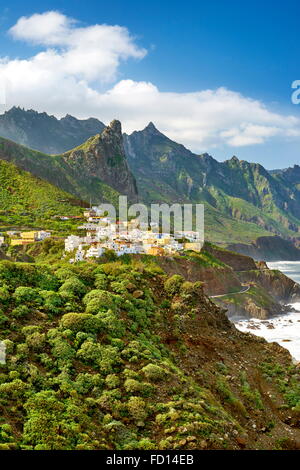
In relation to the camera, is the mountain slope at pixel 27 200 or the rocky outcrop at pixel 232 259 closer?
the mountain slope at pixel 27 200

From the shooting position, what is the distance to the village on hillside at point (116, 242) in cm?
6898

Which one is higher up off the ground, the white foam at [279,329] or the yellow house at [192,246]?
the yellow house at [192,246]

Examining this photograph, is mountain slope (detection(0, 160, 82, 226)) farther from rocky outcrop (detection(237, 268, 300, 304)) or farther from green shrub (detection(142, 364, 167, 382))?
green shrub (detection(142, 364, 167, 382))

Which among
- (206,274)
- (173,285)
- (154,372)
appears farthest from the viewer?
(206,274)

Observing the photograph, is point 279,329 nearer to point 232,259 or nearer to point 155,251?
point 155,251

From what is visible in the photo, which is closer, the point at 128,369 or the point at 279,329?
the point at 128,369

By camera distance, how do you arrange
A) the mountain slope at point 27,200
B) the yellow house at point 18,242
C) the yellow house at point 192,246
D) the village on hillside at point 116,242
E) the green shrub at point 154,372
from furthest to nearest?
the mountain slope at point 27,200 → the yellow house at point 192,246 → the yellow house at point 18,242 → the village on hillside at point 116,242 → the green shrub at point 154,372

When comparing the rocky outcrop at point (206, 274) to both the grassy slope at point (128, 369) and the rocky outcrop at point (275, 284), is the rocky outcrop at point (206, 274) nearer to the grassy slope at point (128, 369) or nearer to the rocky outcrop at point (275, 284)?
the rocky outcrop at point (275, 284)

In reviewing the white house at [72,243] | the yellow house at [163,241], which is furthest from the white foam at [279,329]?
the white house at [72,243]

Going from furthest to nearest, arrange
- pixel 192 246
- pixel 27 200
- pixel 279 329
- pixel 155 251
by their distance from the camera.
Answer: pixel 27 200
pixel 192 246
pixel 155 251
pixel 279 329

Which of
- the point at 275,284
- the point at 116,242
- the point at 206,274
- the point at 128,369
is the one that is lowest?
the point at 275,284

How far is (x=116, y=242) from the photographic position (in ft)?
262

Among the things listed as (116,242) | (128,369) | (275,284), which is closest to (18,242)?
(116,242)
